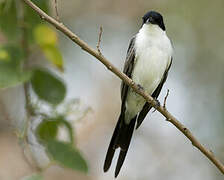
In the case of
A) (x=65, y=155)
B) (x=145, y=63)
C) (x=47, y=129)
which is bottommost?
(x=65, y=155)

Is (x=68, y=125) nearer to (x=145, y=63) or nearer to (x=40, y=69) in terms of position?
(x=40, y=69)

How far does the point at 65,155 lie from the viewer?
9.07 feet

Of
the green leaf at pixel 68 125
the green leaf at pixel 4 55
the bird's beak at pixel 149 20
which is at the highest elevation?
the bird's beak at pixel 149 20

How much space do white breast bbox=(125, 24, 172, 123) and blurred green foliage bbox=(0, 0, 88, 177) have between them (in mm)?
1209

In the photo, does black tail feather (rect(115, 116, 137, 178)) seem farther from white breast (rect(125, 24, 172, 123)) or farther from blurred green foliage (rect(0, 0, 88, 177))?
blurred green foliage (rect(0, 0, 88, 177))

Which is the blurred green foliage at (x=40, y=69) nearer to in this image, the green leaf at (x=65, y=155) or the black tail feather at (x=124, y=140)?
the green leaf at (x=65, y=155)

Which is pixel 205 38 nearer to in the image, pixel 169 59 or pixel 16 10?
pixel 169 59

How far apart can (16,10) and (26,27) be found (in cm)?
13

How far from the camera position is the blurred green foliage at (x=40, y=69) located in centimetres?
278

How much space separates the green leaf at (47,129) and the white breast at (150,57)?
1.31 metres

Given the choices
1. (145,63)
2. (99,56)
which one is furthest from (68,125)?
(145,63)

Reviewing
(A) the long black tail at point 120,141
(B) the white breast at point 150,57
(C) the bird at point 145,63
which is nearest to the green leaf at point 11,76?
(A) the long black tail at point 120,141

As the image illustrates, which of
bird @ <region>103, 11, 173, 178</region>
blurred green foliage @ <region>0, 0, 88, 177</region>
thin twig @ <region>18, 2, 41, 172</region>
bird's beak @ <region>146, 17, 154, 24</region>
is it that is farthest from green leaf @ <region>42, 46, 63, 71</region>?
bird's beak @ <region>146, 17, 154, 24</region>

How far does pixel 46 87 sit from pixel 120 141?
114 centimetres
